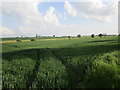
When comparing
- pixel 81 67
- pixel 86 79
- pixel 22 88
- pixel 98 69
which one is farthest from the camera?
pixel 81 67

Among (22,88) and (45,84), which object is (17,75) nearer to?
(22,88)

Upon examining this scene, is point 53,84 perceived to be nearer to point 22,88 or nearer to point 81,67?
point 22,88

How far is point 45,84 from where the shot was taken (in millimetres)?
19859

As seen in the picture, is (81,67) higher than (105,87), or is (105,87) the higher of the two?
(81,67)

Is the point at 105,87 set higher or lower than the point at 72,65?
lower

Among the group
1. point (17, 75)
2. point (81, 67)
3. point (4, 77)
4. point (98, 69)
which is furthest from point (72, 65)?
point (4, 77)

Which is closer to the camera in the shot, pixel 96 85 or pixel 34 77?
pixel 96 85

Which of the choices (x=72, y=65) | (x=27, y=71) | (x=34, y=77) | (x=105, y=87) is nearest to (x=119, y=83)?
(x=105, y=87)

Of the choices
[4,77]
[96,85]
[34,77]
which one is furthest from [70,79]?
[4,77]

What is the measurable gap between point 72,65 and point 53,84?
8.10m

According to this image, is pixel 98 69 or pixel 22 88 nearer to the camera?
pixel 22 88

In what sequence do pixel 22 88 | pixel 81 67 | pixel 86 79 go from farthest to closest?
pixel 81 67
pixel 86 79
pixel 22 88

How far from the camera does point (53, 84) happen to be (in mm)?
20047

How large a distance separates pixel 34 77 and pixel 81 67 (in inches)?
347
